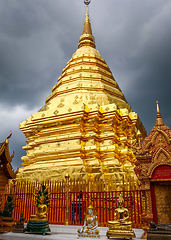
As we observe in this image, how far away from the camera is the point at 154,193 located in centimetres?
624

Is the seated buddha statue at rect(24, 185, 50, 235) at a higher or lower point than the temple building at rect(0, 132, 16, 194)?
lower

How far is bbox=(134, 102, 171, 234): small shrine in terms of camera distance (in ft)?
19.7

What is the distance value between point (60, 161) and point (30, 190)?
8.54 ft

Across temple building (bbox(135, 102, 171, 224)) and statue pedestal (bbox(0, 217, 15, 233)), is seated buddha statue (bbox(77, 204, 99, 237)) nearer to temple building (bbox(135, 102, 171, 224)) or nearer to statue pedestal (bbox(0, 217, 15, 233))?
temple building (bbox(135, 102, 171, 224))

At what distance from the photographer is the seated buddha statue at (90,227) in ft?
17.7

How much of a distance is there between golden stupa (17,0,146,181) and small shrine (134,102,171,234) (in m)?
3.48

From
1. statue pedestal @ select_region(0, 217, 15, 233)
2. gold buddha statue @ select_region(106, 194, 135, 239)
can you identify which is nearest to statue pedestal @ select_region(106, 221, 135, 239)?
gold buddha statue @ select_region(106, 194, 135, 239)

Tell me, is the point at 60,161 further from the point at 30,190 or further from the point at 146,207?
the point at 146,207

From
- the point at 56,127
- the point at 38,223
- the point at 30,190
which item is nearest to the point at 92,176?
the point at 30,190

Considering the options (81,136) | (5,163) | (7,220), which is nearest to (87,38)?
(81,136)

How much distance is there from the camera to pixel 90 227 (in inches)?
216

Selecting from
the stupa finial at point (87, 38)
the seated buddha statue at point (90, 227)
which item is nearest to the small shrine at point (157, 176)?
the seated buddha statue at point (90, 227)

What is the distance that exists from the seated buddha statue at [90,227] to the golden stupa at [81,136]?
435cm

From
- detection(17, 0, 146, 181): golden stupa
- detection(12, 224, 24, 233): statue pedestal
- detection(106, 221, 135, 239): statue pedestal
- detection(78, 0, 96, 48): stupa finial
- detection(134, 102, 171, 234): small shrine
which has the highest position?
detection(78, 0, 96, 48): stupa finial
